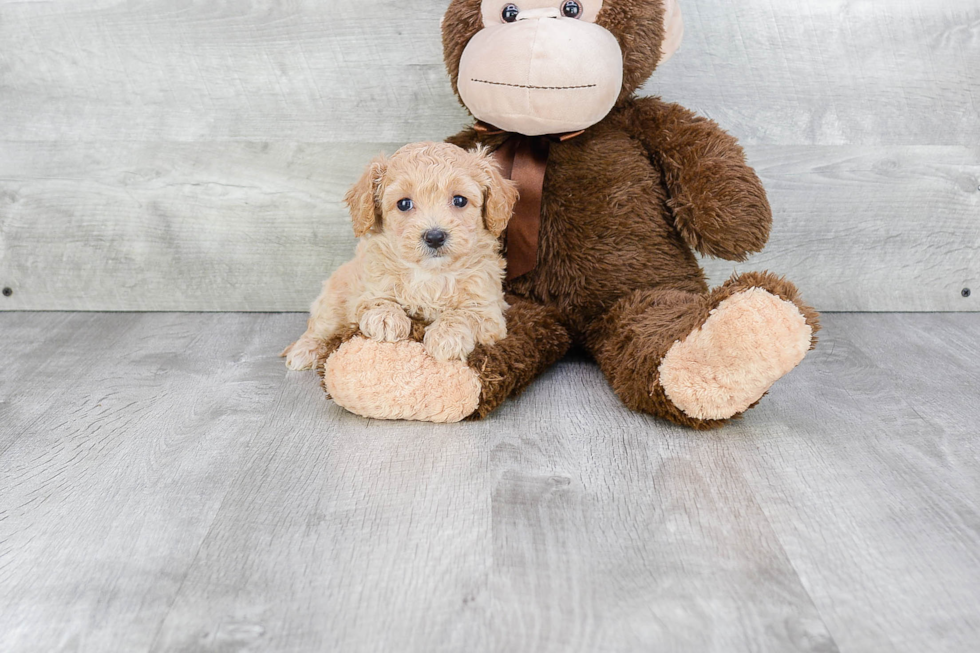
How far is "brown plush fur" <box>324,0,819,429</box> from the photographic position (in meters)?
1.18

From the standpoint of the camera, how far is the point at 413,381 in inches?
42.4

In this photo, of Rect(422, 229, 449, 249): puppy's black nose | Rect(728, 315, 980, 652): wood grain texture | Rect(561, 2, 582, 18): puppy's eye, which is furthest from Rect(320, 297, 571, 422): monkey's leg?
Rect(561, 2, 582, 18): puppy's eye

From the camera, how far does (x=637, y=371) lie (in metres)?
1.11

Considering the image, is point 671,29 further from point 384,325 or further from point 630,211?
A: point 384,325

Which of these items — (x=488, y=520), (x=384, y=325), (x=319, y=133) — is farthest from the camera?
(x=319, y=133)

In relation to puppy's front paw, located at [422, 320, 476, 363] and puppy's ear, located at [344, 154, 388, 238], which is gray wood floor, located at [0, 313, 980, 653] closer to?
puppy's front paw, located at [422, 320, 476, 363]

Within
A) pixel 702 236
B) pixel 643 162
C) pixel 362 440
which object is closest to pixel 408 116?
pixel 643 162

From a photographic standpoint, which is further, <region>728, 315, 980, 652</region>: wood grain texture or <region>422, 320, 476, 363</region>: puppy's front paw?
<region>422, 320, 476, 363</region>: puppy's front paw

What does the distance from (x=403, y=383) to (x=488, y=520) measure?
0.27 meters

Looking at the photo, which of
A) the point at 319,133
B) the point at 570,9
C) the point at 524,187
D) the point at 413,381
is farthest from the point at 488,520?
the point at 319,133

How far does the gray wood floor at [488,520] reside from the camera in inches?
27.9

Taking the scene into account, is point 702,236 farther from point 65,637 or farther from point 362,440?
point 65,637

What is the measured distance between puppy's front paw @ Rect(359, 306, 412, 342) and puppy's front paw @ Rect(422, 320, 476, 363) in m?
0.03

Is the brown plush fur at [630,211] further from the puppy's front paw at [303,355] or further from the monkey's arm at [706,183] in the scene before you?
the puppy's front paw at [303,355]
